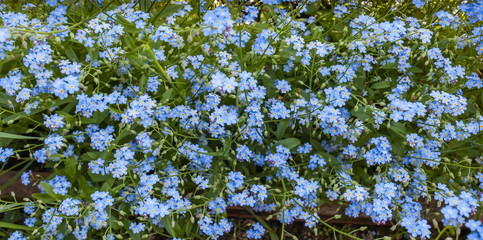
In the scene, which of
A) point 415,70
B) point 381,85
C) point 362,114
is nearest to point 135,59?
point 362,114

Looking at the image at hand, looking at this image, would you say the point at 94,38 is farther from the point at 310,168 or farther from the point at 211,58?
the point at 310,168

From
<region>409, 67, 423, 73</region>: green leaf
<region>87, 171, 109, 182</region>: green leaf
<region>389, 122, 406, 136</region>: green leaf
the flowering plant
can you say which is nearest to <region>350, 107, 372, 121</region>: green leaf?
the flowering plant

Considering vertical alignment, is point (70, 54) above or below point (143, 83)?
above

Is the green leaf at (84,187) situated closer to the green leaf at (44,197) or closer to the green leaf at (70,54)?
the green leaf at (44,197)

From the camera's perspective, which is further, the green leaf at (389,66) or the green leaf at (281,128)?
the green leaf at (389,66)

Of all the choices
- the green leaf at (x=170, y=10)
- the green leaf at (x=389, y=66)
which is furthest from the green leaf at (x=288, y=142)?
the green leaf at (x=170, y=10)

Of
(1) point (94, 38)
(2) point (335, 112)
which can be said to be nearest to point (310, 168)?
(2) point (335, 112)

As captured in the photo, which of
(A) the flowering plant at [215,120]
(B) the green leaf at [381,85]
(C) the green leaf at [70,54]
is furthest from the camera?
(B) the green leaf at [381,85]

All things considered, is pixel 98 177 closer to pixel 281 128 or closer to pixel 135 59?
pixel 135 59
